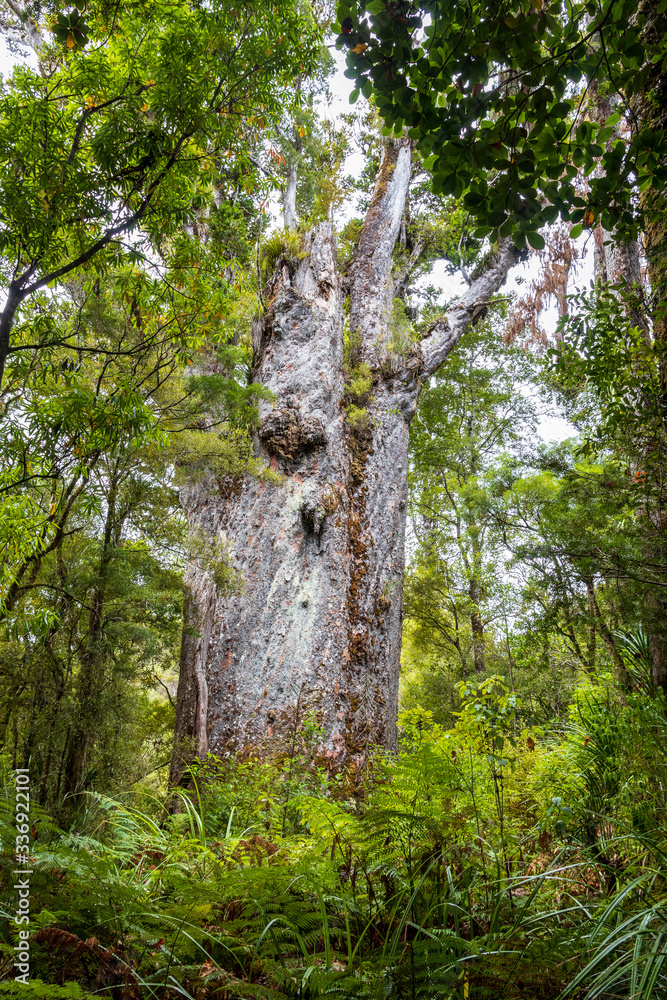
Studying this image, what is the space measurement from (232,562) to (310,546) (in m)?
0.85

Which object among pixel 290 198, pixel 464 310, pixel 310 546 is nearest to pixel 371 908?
pixel 310 546

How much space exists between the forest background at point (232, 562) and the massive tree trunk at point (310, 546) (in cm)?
24

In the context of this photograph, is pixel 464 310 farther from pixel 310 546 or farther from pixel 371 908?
pixel 371 908

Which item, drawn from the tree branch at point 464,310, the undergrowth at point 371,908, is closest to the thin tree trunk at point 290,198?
the tree branch at point 464,310

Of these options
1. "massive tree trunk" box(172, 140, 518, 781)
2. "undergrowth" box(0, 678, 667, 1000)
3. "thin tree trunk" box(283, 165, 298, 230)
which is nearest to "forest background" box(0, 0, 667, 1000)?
"undergrowth" box(0, 678, 667, 1000)

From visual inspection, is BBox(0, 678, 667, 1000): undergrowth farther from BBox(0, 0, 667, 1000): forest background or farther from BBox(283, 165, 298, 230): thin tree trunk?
BBox(283, 165, 298, 230): thin tree trunk

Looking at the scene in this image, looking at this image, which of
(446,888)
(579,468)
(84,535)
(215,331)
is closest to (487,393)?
(579,468)

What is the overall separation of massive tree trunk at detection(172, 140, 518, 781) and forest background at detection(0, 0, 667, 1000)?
244mm

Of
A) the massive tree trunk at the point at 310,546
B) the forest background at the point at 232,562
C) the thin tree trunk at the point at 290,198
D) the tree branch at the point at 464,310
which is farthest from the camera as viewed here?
the thin tree trunk at the point at 290,198

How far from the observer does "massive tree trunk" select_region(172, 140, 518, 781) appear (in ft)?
15.8

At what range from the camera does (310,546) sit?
5.44 m

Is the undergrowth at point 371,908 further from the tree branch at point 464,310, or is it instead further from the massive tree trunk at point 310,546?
the tree branch at point 464,310

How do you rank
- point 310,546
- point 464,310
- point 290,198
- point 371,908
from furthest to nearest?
point 290,198 < point 464,310 < point 310,546 < point 371,908

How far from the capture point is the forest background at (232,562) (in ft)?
4.62
